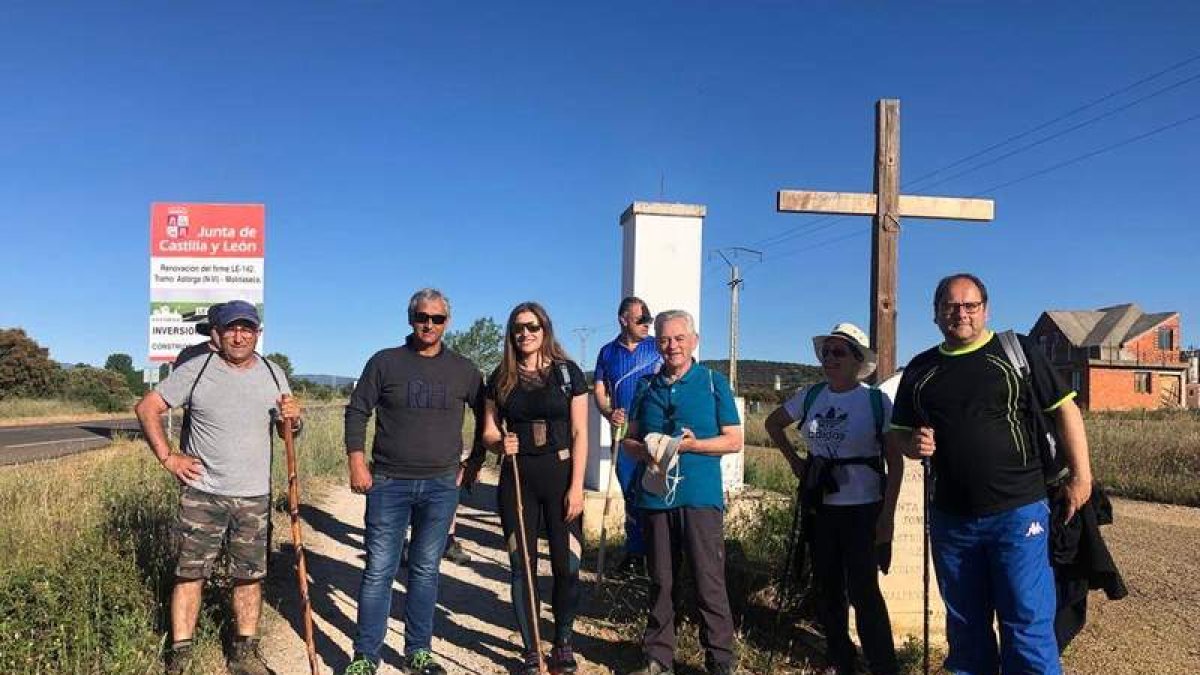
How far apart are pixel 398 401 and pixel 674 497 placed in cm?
138

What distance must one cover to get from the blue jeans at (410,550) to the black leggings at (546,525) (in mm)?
310

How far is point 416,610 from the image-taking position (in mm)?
4086

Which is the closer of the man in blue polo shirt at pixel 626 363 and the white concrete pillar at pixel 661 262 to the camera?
the man in blue polo shirt at pixel 626 363

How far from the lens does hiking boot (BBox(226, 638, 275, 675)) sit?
4035mm

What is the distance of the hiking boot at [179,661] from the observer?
149 inches

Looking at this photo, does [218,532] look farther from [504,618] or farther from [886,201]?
[886,201]

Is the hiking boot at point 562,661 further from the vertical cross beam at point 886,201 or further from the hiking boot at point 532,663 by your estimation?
the vertical cross beam at point 886,201

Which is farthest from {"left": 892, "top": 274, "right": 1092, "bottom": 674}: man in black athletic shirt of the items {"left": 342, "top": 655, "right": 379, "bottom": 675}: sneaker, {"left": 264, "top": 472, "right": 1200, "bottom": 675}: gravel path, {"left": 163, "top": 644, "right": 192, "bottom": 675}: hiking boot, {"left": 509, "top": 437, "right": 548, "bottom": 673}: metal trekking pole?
{"left": 163, "top": 644, "right": 192, "bottom": 675}: hiking boot

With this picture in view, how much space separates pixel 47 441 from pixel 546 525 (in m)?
21.1

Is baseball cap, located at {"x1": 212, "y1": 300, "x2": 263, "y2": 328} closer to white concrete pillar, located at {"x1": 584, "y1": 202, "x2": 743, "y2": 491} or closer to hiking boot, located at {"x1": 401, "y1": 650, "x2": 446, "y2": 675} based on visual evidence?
hiking boot, located at {"x1": 401, "y1": 650, "x2": 446, "y2": 675}

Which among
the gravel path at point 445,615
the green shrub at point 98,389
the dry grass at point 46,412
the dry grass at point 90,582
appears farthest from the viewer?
the green shrub at point 98,389

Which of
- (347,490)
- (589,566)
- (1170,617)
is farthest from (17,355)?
(1170,617)

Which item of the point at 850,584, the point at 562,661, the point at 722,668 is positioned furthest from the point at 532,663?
the point at 850,584

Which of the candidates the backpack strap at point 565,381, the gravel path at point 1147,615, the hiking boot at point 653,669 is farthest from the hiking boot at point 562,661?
the gravel path at point 1147,615
